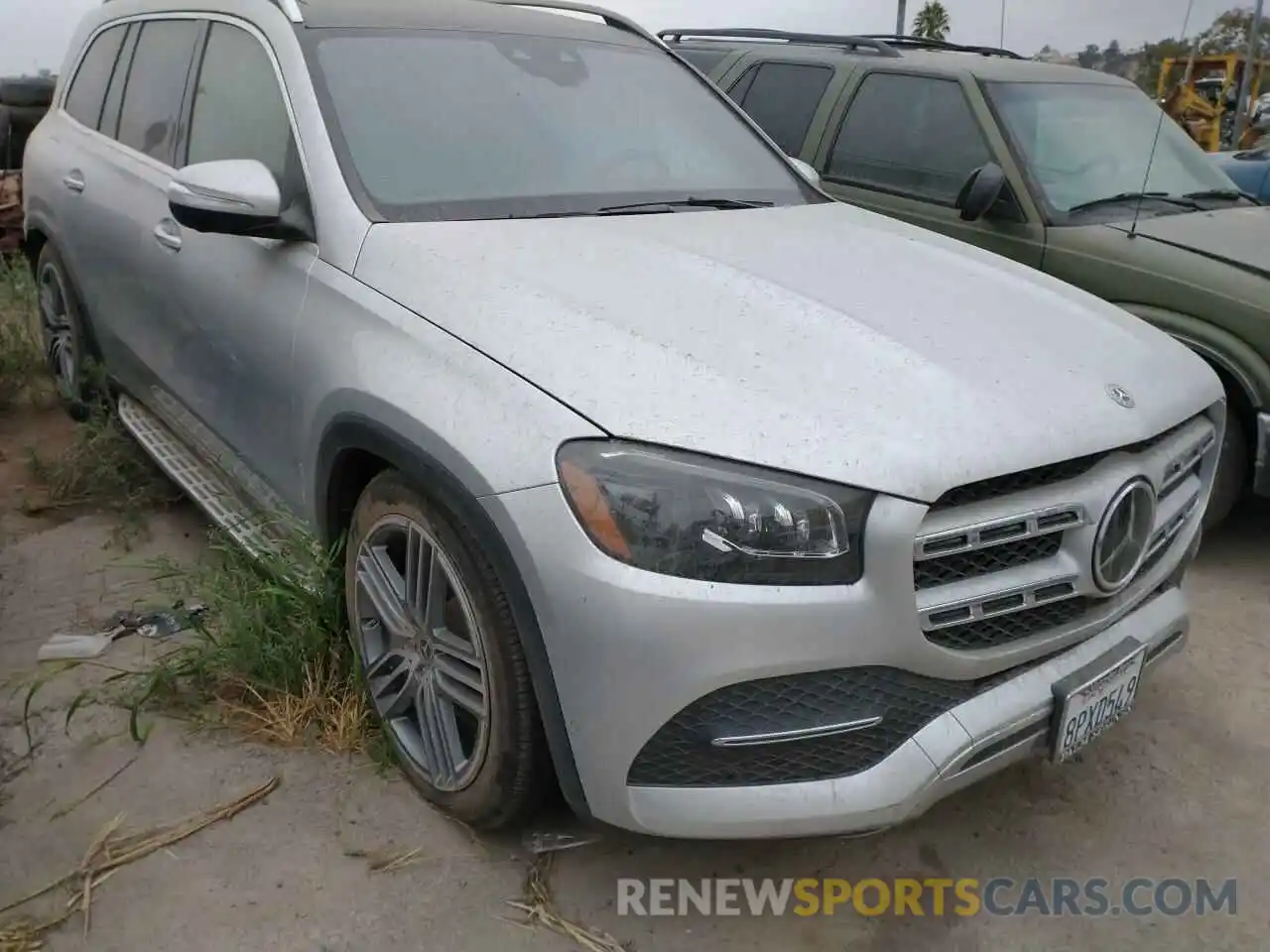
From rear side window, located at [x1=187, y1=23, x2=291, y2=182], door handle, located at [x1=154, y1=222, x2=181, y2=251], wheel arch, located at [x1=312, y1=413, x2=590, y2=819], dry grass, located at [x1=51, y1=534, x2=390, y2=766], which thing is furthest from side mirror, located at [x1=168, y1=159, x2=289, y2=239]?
dry grass, located at [x1=51, y1=534, x2=390, y2=766]

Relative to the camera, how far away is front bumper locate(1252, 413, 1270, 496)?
3.78 m

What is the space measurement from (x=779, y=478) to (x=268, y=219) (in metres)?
1.47

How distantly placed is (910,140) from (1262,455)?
2.13m

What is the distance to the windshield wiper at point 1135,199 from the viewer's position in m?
4.52

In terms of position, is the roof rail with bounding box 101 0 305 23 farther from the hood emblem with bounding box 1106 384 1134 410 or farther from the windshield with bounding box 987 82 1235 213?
the windshield with bounding box 987 82 1235 213

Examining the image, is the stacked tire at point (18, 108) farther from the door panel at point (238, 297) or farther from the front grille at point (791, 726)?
the front grille at point (791, 726)

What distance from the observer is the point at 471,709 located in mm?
2301

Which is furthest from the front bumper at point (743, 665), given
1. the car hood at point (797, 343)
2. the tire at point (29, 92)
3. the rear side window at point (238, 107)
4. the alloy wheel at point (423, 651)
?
the tire at point (29, 92)

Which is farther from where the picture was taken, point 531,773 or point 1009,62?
point 1009,62

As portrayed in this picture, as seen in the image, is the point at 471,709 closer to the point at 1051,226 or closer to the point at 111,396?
the point at 111,396

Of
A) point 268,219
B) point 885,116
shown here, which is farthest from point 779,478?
point 885,116

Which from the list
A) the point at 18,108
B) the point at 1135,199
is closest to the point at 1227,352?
the point at 1135,199

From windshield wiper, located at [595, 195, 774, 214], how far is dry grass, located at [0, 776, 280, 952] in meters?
1.64

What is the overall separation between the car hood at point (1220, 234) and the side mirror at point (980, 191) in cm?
47
